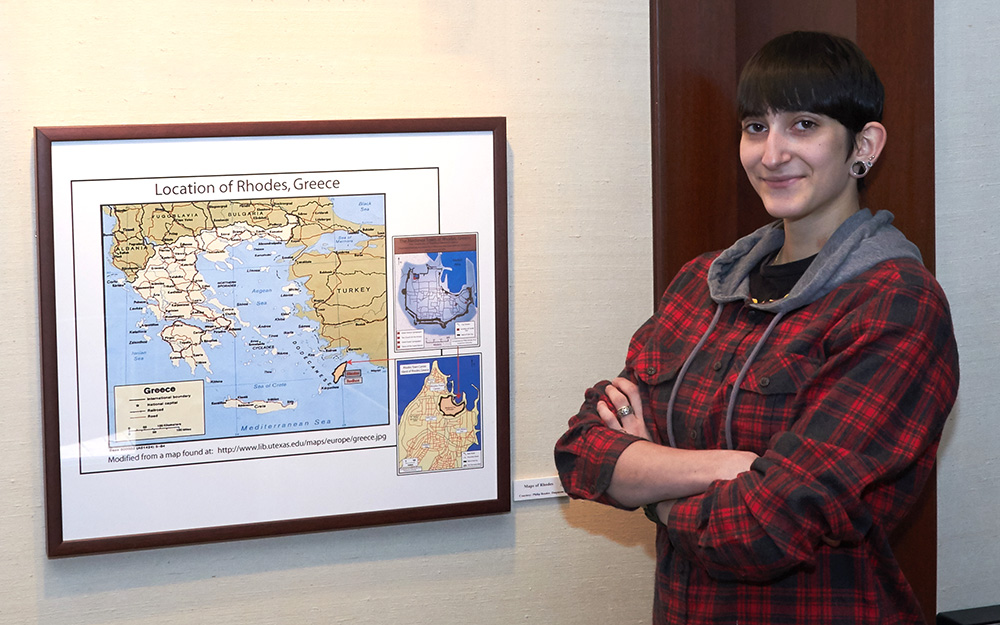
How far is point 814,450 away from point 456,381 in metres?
0.85

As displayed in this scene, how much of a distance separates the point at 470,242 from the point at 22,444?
924 mm

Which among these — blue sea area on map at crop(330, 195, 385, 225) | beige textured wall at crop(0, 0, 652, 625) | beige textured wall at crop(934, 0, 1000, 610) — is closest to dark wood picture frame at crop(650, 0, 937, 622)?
beige textured wall at crop(0, 0, 652, 625)

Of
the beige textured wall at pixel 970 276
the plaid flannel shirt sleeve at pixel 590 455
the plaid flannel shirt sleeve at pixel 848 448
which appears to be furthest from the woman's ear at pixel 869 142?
the plaid flannel shirt sleeve at pixel 590 455

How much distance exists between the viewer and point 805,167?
1.47 meters

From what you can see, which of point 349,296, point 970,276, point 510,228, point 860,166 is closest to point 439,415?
point 349,296

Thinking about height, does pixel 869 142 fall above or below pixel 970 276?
above

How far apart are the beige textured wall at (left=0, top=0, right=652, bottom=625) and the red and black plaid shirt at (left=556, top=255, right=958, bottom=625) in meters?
0.49

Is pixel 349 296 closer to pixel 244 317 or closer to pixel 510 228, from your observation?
pixel 244 317

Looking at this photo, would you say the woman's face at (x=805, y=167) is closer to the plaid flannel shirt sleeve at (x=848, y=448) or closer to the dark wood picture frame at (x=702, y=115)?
the plaid flannel shirt sleeve at (x=848, y=448)

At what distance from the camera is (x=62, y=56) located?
173 cm

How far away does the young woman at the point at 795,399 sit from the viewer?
1306mm

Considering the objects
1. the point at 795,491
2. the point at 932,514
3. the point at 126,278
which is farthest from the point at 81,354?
the point at 932,514

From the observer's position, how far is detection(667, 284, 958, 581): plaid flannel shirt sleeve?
128 centimetres

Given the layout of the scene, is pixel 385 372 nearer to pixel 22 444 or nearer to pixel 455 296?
pixel 455 296
